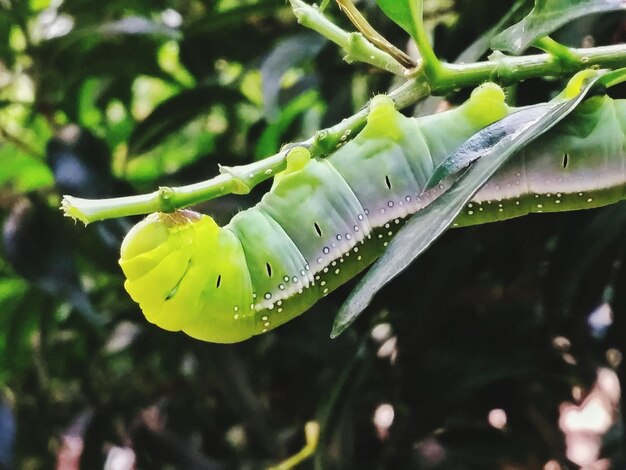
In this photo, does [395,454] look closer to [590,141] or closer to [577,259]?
[577,259]

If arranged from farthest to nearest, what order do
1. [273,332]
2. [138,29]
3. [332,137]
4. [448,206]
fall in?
[273,332] < [138,29] < [332,137] < [448,206]

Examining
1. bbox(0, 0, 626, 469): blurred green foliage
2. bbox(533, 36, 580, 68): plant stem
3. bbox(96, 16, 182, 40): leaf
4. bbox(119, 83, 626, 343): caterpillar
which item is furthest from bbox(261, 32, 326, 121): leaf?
bbox(533, 36, 580, 68): plant stem

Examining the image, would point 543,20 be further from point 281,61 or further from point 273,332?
point 273,332

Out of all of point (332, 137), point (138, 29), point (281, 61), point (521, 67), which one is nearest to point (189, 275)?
point (332, 137)

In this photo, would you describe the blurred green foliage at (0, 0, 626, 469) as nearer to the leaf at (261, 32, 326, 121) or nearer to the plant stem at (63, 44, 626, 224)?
the leaf at (261, 32, 326, 121)

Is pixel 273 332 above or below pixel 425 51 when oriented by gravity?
below

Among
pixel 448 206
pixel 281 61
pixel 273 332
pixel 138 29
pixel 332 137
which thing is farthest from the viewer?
pixel 273 332

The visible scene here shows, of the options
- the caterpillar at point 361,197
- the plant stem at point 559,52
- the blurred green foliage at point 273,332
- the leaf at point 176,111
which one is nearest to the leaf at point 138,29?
the blurred green foliage at point 273,332
